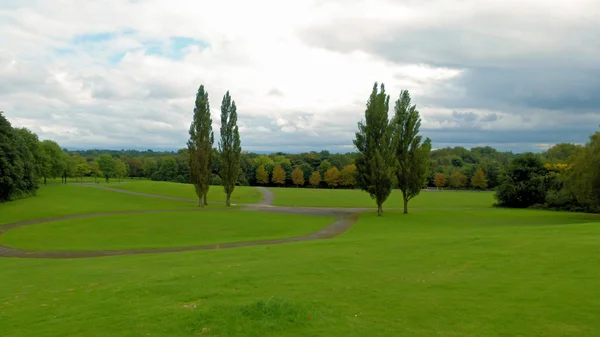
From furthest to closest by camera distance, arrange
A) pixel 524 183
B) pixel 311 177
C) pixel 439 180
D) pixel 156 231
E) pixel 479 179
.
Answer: pixel 311 177 → pixel 439 180 → pixel 479 179 → pixel 524 183 → pixel 156 231

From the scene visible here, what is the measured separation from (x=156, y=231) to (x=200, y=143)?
69.8ft

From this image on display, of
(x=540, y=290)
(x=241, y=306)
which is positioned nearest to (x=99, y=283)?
(x=241, y=306)

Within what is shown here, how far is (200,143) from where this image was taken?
169 feet

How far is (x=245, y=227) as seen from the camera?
33781mm

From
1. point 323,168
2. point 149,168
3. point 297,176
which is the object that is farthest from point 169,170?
point 323,168

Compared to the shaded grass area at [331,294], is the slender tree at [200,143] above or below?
above

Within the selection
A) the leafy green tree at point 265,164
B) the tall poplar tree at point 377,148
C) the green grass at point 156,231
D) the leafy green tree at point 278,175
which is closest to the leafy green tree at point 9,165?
the green grass at point 156,231

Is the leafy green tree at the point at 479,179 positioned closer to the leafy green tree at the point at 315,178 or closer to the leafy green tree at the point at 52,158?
the leafy green tree at the point at 315,178

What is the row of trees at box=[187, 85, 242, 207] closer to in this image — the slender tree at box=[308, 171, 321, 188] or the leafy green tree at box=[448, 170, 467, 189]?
the slender tree at box=[308, 171, 321, 188]

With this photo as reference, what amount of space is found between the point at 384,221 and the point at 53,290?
31126 mm

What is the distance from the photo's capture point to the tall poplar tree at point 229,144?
51.4 m

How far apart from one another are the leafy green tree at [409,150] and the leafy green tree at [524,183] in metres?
24.0

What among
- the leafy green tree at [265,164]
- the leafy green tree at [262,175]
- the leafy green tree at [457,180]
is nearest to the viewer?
the leafy green tree at [457,180]

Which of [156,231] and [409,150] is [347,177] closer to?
[409,150]
